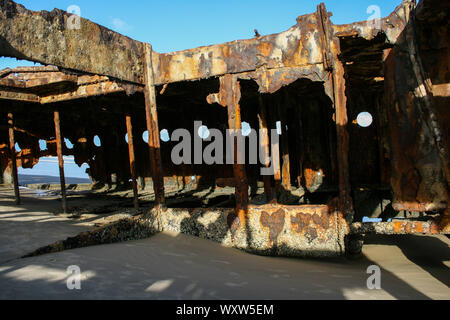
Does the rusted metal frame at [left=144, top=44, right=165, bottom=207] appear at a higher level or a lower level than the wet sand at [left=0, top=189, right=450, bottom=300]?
higher

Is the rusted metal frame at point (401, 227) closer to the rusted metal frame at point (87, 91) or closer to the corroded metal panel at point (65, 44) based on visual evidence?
the corroded metal panel at point (65, 44)

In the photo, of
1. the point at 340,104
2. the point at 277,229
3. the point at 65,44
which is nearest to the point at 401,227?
the point at 277,229

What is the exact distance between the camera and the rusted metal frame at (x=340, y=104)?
5.21 meters

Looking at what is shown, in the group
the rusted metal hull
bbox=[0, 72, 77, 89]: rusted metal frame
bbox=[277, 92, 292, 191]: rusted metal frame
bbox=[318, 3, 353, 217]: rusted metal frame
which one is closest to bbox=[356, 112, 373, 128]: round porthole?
bbox=[277, 92, 292, 191]: rusted metal frame

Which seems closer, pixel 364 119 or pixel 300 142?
pixel 364 119

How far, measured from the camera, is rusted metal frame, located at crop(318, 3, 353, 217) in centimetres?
521

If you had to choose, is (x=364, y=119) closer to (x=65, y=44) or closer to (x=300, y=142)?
(x=300, y=142)

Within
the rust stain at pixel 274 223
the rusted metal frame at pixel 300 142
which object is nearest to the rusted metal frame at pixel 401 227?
the rust stain at pixel 274 223

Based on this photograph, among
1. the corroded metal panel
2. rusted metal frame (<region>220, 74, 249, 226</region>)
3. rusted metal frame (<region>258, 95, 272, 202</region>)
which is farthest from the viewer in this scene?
rusted metal frame (<region>258, 95, 272, 202</region>)

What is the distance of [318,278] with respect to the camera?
159 inches

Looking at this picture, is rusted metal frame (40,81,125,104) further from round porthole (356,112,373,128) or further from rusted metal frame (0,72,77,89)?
round porthole (356,112,373,128)

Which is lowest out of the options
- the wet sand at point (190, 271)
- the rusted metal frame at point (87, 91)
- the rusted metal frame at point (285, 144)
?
the wet sand at point (190, 271)

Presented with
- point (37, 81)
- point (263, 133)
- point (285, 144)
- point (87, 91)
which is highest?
point (37, 81)

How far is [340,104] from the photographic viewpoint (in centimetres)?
526
